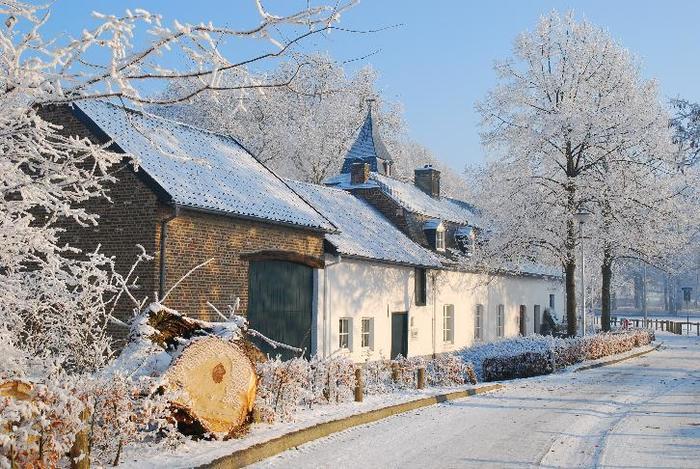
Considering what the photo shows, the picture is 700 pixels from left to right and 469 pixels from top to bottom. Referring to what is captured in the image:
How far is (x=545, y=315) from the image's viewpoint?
39.8 metres

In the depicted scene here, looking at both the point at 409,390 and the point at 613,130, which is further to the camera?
the point at 613,130

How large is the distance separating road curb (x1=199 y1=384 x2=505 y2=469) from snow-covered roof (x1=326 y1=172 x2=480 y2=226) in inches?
617

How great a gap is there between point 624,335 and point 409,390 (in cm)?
1874

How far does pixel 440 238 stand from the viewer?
2998cm

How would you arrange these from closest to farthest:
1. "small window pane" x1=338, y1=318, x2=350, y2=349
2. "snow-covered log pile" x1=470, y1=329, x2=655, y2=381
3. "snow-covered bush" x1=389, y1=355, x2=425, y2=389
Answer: "snow-covered bush" x1=389, y1=355, x2=425, y2=389 < "snow-covered log pile" x1=470, y1=329, x2=655, y2=381 < "small window pane" x1=338, y1=318, x2=350, y2=349

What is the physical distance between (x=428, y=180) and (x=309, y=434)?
91.1ft

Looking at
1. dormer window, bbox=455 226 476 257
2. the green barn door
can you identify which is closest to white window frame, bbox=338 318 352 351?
the green barn door

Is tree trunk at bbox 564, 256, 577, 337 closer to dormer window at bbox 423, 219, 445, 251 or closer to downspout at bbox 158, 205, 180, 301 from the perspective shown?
dormer window at bbox 423, 219, 445, 251

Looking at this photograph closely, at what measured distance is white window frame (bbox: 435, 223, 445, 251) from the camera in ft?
96.9

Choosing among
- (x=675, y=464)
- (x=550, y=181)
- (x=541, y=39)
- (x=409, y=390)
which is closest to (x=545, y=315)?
(x=550, y=181)

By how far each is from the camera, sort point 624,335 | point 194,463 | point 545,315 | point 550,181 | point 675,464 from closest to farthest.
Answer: point 194,463 → point 675,464 → point 550,181 → point 624,335 → point 545,315

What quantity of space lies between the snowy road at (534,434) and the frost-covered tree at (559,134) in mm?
10116

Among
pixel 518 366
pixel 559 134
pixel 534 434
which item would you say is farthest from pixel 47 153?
pixel 559 134

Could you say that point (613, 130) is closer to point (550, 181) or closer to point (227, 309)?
point (550, 181)
